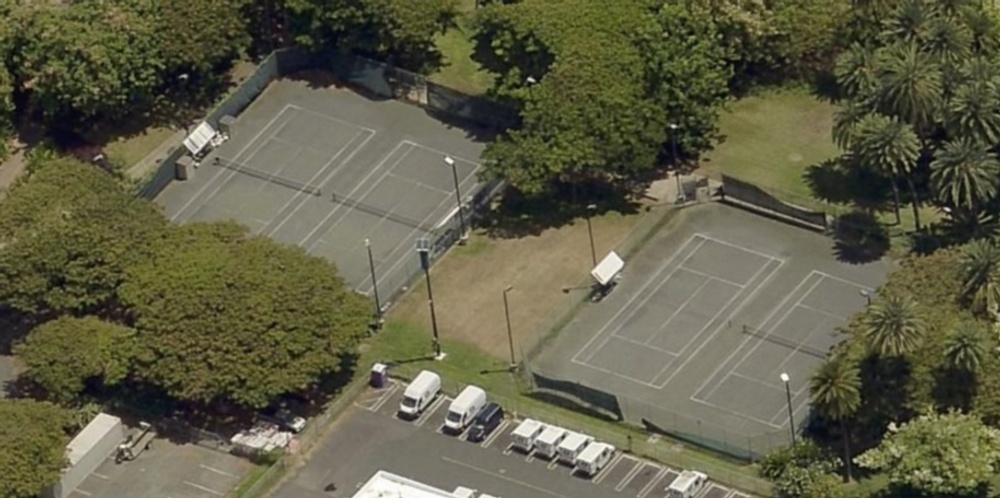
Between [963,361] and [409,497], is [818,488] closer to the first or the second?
[963,361]

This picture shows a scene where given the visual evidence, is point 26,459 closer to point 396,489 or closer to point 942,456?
point 396,489

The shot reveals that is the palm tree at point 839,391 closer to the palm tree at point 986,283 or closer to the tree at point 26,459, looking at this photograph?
the palm tree at point 986,283

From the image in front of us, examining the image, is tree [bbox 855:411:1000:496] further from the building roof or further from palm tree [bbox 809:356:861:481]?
the building roof

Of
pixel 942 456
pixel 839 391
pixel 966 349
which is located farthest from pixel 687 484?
pixel 966 349

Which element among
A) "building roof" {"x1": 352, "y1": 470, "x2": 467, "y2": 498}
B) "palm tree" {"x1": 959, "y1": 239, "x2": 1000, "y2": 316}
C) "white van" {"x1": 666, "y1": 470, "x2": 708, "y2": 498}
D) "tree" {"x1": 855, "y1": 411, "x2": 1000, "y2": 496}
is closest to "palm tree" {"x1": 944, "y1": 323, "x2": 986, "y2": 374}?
"palm tree" {"x1": 959, "y1": 239, "x2": 1000, "y2": 316}

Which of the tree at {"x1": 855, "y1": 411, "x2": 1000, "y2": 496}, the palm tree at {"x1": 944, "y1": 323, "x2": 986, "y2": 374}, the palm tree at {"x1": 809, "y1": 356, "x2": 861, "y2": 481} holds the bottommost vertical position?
the tree at {"x1": 855, "y1": 411, "x2": 1000, "y2": 496}

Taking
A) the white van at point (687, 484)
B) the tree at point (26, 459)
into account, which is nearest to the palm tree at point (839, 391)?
the white van at point (687, 484)
